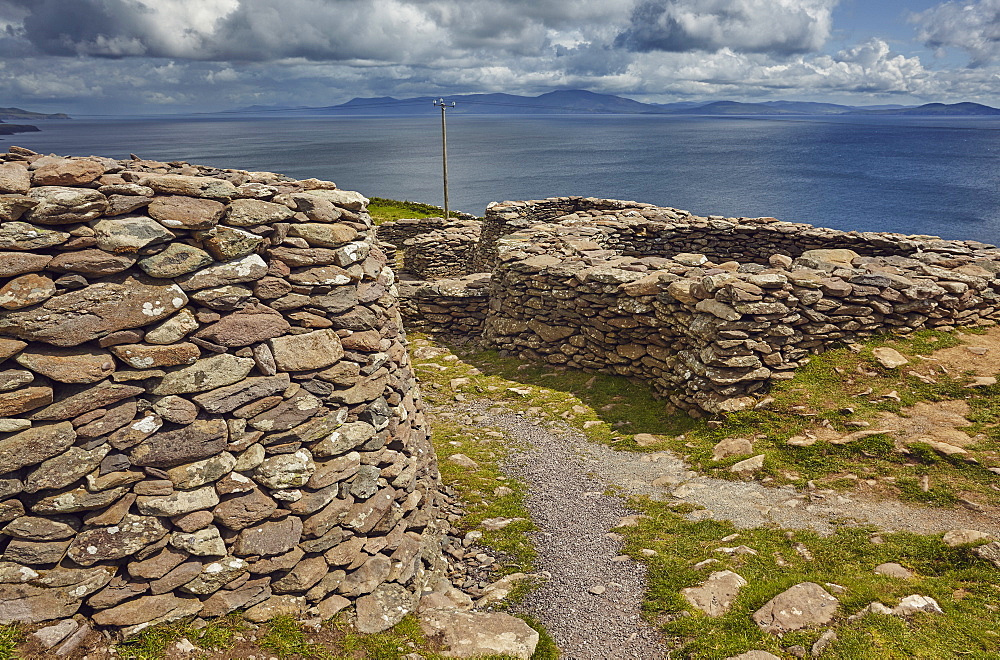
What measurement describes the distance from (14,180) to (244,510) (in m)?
3.68

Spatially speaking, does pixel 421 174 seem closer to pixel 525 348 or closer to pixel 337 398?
pixel 525 348

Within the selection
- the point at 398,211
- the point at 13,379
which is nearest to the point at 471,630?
the point at 13,379

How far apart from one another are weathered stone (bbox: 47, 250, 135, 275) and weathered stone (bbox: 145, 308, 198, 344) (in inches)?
24.5

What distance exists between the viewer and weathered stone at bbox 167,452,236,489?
19.1 feet

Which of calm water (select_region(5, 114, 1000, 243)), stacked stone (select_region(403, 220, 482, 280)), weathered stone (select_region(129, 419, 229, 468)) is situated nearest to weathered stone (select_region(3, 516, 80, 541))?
weathered stone (select_region(129, 419, 229, 468))

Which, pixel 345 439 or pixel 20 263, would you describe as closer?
pixel 20 263

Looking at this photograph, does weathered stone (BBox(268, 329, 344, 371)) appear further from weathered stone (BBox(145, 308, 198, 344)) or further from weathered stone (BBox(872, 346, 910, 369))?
weathered stone (BBox(872, 346, 910, 369))

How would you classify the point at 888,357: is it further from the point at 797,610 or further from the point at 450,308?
the point at 450,308

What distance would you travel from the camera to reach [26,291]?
514 cm

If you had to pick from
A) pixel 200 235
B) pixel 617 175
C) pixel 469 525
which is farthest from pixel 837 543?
pixel 617 175

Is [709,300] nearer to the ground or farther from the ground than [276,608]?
farther from the ground

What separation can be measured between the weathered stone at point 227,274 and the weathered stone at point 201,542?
240 centimetres

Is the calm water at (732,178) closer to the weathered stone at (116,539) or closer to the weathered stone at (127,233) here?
the weathered stone at (127,233)

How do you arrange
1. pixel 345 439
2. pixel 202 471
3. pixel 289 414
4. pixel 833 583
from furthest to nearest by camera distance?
1. pixel 345 439
2. pixel 833 583
3. pixel 289 414
4. pixel 202 471
